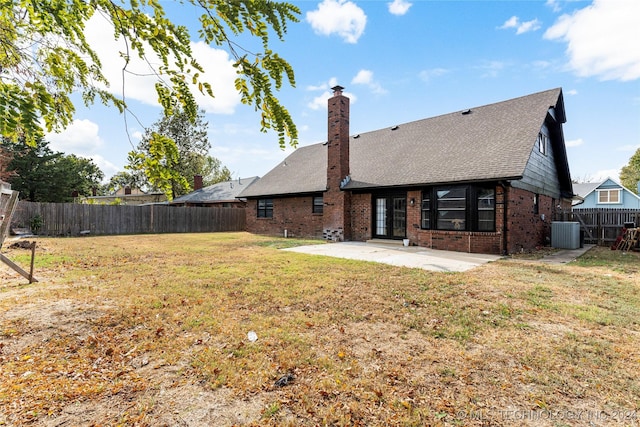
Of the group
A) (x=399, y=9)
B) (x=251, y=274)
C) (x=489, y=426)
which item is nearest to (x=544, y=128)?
(x=399, y=9)

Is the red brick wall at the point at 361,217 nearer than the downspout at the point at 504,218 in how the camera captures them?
No

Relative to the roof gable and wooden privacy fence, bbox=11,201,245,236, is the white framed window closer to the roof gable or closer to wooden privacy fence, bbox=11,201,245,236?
the roof gable

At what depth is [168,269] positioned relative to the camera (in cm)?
722

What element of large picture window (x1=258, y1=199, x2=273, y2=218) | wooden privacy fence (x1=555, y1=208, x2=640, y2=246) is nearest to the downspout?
wooden privacy fence (x1=555, y1=208, x2=640, y2=246)

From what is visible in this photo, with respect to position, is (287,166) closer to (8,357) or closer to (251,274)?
(251,274)

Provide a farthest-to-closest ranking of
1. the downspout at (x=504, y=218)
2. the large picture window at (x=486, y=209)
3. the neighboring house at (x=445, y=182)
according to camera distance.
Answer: the neighboring house at (x=445, y=182)
the large picture window at (x=486, y=209)
the downspout at (x=504, y=218)

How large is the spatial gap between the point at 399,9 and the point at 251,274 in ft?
23.0

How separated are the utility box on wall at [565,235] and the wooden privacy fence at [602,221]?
2.01 m

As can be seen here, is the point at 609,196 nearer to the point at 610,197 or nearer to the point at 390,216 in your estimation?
the point at 610,197

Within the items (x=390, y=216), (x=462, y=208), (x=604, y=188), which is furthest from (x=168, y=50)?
(x=604, y=188)

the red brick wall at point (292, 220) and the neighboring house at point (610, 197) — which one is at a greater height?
the neighboring house at point (610, 197)

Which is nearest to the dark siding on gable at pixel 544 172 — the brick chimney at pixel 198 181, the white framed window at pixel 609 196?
the white framed window at pixel 609 196

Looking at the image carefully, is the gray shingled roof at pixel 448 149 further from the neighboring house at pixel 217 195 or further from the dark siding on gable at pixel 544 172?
the neighboring house at pixel 217 195

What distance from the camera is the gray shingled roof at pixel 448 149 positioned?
412 inches
